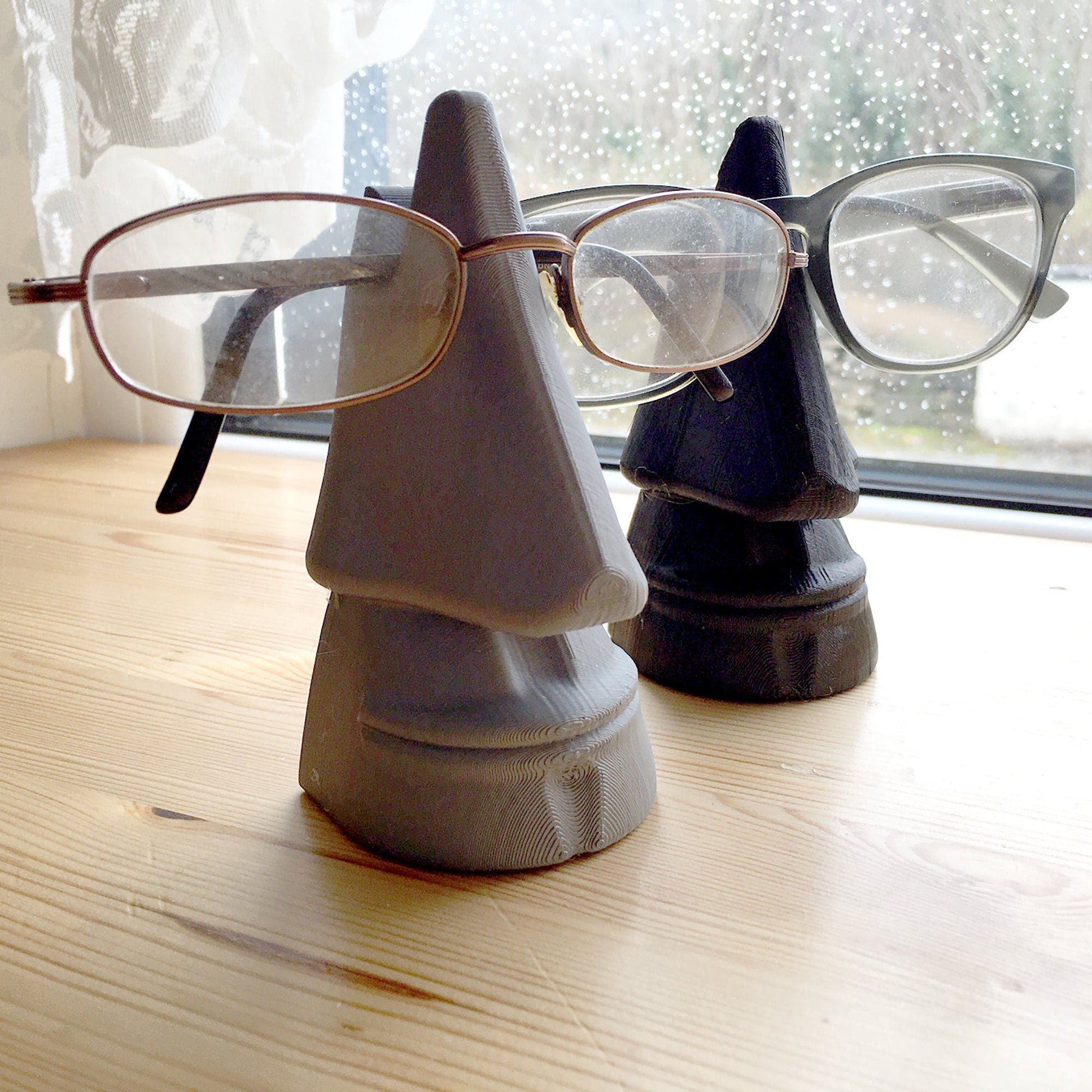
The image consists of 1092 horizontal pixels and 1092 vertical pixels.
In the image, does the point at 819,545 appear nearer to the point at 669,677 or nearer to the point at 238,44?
the point at 669,677

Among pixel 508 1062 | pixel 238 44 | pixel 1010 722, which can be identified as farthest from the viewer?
pixel 238 44

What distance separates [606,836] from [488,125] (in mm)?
211

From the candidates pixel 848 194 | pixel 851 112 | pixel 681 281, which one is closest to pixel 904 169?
pixel 848 194

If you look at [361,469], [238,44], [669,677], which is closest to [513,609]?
[361,469]

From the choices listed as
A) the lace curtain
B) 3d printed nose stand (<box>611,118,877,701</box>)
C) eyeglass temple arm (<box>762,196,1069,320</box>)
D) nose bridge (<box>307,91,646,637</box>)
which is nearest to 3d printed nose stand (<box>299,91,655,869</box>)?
nose bridge (<box>307,91,646,637</box>)

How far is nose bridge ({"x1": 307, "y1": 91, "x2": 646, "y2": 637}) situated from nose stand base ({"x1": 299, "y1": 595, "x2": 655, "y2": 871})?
0.06ft

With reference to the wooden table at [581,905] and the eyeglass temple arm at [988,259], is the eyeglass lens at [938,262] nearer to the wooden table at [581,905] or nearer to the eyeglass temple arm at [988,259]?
the eyeglass temple arm at [988,259]

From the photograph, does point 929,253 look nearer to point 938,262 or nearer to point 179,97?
point 938,262

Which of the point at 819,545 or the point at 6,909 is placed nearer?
the point at 6,909

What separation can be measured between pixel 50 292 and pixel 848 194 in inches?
11.3

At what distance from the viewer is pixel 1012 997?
10.5 inches

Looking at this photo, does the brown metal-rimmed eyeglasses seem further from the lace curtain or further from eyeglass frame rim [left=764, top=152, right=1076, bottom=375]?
the lace curtain

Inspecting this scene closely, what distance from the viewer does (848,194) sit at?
0.41 meters

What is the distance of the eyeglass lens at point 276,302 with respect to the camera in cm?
28
